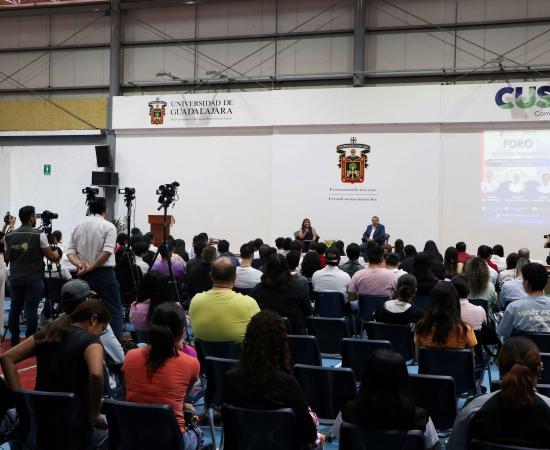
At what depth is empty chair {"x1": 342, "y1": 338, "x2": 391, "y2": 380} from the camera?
457 cm

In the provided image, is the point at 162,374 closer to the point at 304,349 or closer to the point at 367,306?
the point at 304,349

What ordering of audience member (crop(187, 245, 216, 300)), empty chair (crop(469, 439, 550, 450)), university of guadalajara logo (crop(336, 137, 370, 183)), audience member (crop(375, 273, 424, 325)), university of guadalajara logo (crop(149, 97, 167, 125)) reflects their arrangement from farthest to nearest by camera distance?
university of guadalajara logo (crop(149, 97, 167, 125))
university of guadalajara logo (crop(336, 137, 370, 183))
audience member (crop(187, 245, 216, 300))
audience member (crop(375, 273, 424, 325))
empty chair (crop(469, 439, 550, 450))

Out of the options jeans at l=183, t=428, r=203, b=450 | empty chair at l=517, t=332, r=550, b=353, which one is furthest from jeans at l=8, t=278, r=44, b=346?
empty chair at l=517, t=332, r=550, b=353

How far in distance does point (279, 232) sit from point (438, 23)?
567 cm

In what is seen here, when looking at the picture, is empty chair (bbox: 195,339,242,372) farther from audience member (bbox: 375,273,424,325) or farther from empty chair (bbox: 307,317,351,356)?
audience member (bbox: 375,273,424,325)

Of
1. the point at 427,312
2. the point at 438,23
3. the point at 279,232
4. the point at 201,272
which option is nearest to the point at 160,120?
the point at 279,232

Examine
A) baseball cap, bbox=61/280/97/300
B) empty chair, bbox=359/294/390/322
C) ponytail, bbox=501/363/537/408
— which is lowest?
empty chair, bbox=359/294/390/322

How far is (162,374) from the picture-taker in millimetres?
3281

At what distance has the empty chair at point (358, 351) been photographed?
457 centimetres

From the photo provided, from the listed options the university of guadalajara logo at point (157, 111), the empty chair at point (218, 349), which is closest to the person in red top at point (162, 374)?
the empty chair at point (218, 349)

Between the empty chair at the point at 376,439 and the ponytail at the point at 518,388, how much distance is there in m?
0.37

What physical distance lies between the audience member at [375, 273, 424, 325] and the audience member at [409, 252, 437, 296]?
1.27m

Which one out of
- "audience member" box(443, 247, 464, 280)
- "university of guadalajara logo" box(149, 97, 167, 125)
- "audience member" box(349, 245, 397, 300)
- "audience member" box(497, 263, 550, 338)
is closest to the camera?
"audience member" box(497, 263, 550, 338)

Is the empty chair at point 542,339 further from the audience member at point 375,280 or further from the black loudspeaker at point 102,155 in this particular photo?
the black loudspeaker at point 102,155
